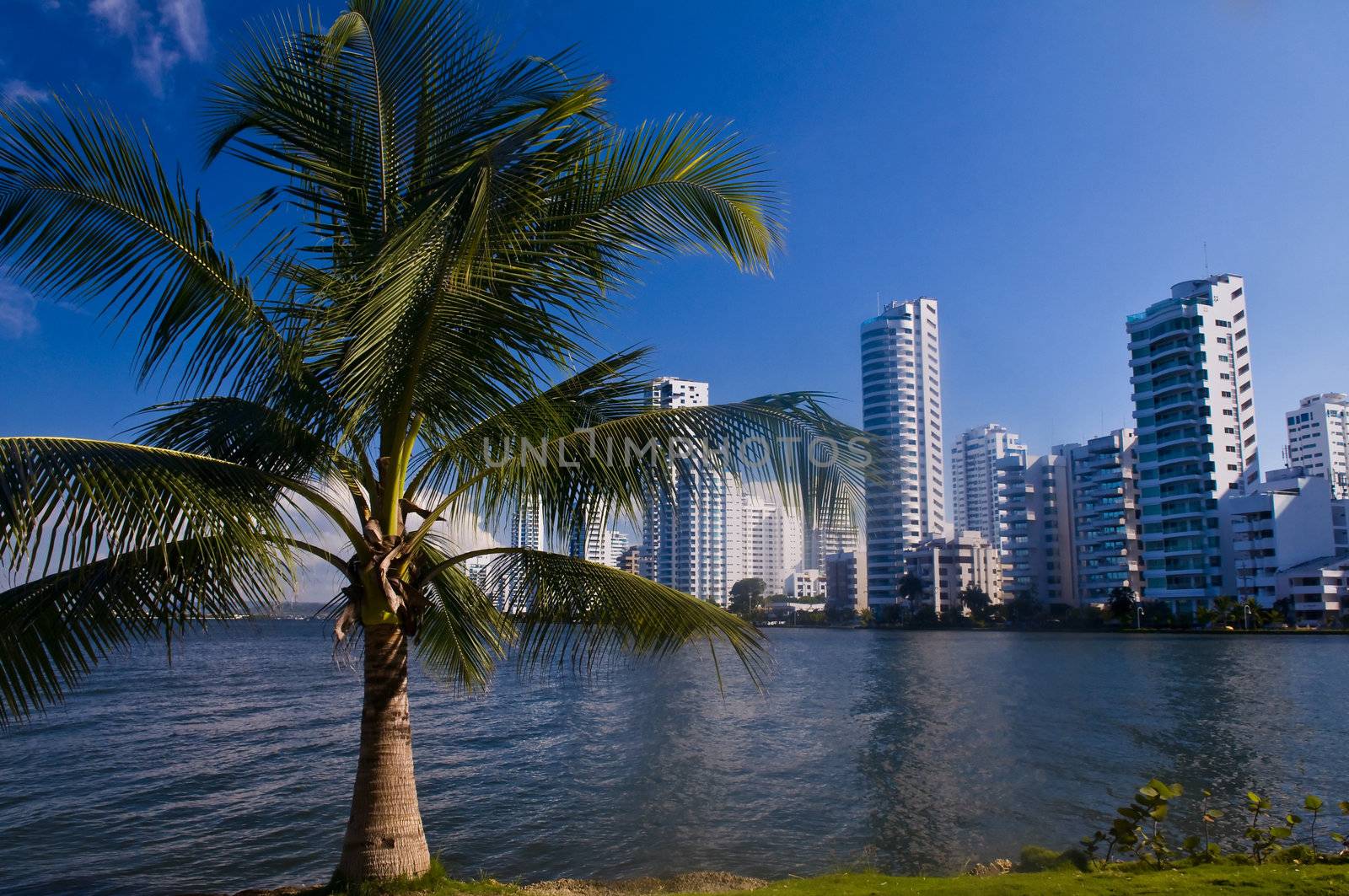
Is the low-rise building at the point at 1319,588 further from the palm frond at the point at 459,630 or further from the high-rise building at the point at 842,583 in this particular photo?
the palm frond at the point at 459,630

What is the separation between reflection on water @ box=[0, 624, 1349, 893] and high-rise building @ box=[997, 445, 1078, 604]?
226 feet

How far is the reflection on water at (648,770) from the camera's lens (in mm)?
14898

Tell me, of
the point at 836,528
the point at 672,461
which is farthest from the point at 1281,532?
the point at 672,461

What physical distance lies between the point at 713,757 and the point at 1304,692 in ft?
98.5

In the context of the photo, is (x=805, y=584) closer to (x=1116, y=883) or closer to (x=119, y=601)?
(x=1116, y=883)

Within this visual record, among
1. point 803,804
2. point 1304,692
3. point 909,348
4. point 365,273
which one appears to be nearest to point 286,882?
point 803,804

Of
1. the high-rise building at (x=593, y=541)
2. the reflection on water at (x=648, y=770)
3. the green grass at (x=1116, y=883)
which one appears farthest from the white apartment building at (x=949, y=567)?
the high-rise building at (x=593, y=541)

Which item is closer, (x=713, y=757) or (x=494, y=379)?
(x=494, y=379)

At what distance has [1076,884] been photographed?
8117mm

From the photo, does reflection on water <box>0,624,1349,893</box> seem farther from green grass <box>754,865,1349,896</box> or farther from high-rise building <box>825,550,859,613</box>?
high-rise building <box>825,550,859,613</box>

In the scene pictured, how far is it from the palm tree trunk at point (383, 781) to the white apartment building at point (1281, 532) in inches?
3785

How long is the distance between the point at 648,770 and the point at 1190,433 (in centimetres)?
8967

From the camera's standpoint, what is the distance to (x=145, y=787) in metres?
20.7

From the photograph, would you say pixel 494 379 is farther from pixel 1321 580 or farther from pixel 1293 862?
pixel 1321 580
